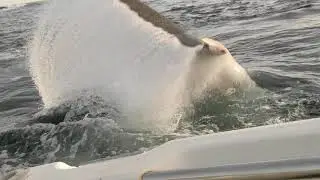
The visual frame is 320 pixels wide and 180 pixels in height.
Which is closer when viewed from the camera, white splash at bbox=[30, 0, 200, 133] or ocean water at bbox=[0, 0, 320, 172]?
white splash at bbox=[30, 0, 200, 133]

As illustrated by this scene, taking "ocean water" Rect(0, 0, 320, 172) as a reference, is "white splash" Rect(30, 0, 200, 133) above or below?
above

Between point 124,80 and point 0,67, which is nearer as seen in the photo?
point 124,80

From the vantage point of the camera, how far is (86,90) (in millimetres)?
6777

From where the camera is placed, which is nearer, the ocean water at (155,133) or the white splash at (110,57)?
the white splash at (110,57)

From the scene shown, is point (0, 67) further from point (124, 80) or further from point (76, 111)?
point (124, 80)

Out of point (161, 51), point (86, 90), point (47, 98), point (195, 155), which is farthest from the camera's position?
point (47, 98)

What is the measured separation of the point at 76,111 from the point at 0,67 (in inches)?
289

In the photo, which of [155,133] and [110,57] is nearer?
[155,133]

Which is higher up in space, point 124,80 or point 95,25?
point 95,25

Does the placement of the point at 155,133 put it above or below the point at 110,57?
below

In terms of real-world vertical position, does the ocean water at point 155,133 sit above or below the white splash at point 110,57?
below

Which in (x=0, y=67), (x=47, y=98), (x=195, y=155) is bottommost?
(x=0, y=67)

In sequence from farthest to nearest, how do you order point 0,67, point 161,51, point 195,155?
point 0,67, point 161,51, point 195,155

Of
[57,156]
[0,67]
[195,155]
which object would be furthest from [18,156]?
[0,67]
